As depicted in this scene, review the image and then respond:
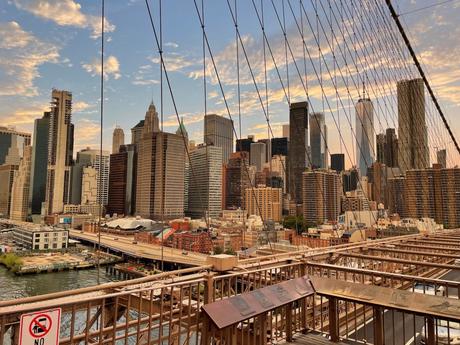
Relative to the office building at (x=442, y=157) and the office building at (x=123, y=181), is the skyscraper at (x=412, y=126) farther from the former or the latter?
the office building at (x=123, y=181)

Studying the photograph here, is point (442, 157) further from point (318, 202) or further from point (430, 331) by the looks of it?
point (430, 331)

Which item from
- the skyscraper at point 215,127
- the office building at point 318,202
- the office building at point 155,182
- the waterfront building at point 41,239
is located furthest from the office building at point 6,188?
the office building at point 318,202

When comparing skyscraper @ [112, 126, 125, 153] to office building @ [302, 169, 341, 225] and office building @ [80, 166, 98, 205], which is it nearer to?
office building @ [80, 166, 98, 205]

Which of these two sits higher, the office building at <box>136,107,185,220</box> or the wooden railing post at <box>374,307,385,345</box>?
the office building at <box>136,107,185,220</box>

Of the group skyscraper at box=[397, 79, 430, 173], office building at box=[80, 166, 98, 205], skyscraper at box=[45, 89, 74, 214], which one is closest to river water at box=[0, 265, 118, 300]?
office building at box=[80, 166, 98, 205]

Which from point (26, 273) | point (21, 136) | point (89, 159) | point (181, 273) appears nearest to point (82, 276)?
point (26, 273)
